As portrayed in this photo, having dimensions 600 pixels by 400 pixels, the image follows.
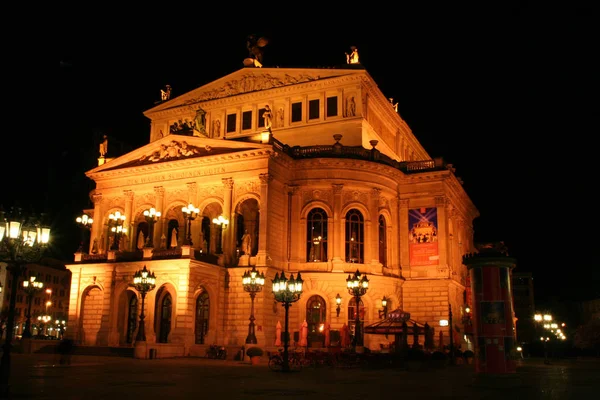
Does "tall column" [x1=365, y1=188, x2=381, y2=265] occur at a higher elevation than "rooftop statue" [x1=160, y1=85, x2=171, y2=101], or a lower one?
lower

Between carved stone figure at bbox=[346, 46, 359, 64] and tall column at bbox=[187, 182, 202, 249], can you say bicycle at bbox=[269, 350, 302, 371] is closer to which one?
tall column at bbox=[187, 182, 202, 249]

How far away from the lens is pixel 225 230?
45031mm

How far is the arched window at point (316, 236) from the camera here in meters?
A: 46.8

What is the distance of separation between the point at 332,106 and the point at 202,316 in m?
20.6

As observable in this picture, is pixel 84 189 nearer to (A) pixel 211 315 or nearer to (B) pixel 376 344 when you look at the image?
(A) pixel 211 315

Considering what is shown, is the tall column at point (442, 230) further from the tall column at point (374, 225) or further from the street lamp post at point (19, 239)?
the street lamp post at point (19, 239)

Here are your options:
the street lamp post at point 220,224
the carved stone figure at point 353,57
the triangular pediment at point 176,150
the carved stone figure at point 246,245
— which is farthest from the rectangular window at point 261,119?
the carved stone figure at point 246,245

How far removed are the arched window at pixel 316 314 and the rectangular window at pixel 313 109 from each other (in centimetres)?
1614

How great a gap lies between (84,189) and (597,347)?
61.1 metres

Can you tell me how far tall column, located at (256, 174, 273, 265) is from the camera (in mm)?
43094

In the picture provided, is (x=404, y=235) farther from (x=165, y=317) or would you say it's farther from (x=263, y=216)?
(x=165, y=317)

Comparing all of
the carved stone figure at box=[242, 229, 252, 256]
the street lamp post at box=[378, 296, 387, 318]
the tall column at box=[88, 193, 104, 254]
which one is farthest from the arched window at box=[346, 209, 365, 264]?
the tall column at box=[88, 193, 104, 254]

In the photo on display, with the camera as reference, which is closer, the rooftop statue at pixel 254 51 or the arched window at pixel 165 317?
the arched window at pixel 165 317

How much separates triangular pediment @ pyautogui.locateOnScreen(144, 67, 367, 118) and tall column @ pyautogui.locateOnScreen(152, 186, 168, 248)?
12.6 meters
